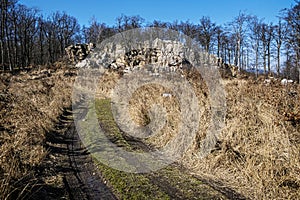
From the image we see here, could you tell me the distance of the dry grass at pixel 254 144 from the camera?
12.4 ft

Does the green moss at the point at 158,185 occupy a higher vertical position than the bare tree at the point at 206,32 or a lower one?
lower

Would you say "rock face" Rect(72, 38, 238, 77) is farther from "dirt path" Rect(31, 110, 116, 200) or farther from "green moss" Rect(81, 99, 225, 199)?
"green moss" Rect(81, 99, 225, 199)

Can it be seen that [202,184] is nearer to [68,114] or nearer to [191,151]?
[191,151]

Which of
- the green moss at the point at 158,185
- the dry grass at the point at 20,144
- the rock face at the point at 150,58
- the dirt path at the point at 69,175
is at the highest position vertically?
the rock face at the point at 150,58

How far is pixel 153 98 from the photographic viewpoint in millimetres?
8141

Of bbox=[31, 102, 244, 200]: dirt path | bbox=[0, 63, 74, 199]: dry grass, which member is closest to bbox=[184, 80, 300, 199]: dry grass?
bbox=[31, 102, 244, 200]: dirt path

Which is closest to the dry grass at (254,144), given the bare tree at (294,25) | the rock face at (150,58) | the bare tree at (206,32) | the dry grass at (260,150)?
the dry grass at (260,150)

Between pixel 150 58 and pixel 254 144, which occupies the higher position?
pixel 150 58

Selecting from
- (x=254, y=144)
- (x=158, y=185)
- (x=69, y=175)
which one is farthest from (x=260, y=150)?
(x=69, y=175)

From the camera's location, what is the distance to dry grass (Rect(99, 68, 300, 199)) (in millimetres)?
3789

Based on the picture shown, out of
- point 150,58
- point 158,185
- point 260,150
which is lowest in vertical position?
point 158,185

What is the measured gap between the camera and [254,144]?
469cm

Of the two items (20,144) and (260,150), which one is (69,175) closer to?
(20,144)

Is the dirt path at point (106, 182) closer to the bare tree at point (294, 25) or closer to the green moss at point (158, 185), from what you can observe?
the green moss at point (158, 185)
